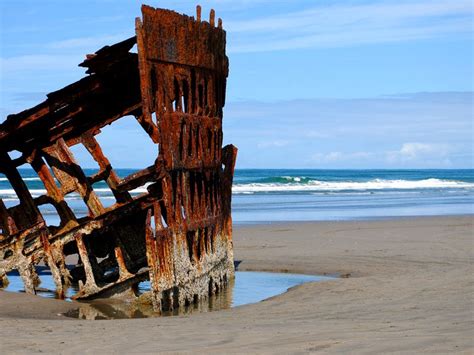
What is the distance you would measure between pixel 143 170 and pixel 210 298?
197 centimetres

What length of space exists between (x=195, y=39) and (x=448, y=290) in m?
3.72

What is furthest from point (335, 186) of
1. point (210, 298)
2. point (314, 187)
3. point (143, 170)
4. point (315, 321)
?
point (315, 321)

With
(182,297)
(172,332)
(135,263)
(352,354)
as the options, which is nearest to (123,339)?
(172,332)

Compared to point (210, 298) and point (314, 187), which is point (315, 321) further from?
point (314, 187)

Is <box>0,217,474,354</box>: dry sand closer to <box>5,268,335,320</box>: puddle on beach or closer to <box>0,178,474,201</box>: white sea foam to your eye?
<box>5,268,335,320</box>: puddle on beach

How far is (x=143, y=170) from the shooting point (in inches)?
343

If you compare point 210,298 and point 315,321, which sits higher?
point 315,321

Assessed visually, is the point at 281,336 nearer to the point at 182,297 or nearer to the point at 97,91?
the point at 182,297

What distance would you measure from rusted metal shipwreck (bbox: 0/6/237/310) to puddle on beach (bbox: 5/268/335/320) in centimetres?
15

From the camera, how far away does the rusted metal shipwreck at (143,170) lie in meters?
8.60

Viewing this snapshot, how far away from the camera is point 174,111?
8.91 m

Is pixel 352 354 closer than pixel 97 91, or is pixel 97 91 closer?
pixel 352 354

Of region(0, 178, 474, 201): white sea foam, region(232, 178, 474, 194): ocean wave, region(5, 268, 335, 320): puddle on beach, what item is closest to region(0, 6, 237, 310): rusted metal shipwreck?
region(5, 268, 335, 320): puddle on beach

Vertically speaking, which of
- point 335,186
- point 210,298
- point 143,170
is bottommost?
point 210,298
